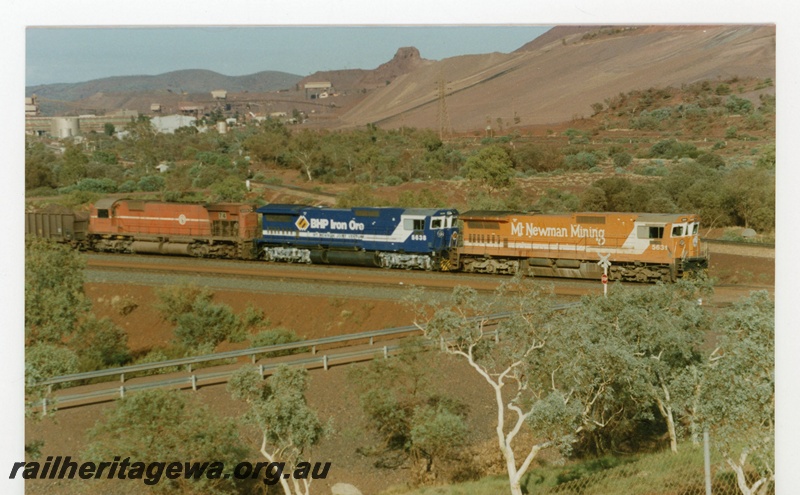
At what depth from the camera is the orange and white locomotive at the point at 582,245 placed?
24.1 meters

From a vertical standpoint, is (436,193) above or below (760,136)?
below

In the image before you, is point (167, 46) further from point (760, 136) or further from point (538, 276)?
point (760, 136)

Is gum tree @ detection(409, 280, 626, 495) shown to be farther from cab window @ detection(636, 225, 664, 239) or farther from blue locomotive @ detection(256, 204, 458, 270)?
blue locomotive @ detection(256, 204, 458, 270)

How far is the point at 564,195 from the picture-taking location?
39750 mm

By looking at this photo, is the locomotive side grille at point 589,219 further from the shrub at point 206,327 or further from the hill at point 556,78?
the hill at point 556,78

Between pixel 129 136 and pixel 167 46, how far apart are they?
38213 mm

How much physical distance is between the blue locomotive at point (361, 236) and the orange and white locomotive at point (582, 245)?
0.87 m

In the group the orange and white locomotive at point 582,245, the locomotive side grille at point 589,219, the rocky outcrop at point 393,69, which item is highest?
the rocky outcrop at point 393,69

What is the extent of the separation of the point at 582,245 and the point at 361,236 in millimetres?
7955

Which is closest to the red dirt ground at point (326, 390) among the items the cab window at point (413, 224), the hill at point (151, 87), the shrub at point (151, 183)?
the cab window at point (413, 224)

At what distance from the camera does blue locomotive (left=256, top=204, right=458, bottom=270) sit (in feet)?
88.5

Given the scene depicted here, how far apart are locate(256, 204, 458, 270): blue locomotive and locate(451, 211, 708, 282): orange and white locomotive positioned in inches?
34.4

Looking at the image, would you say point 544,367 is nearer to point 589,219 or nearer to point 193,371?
point 193,371

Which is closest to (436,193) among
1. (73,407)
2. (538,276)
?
(538,276)
